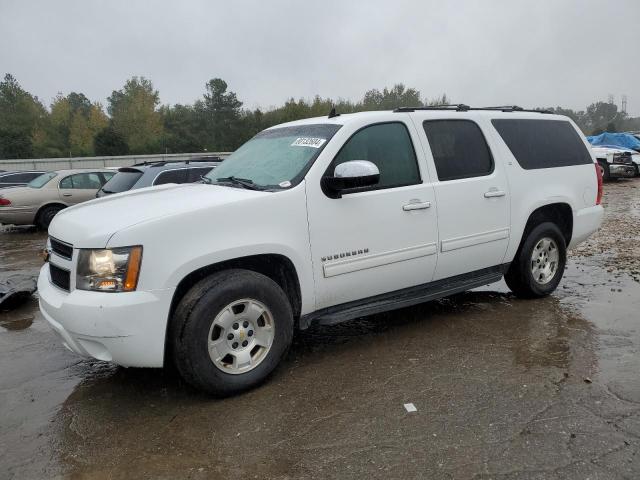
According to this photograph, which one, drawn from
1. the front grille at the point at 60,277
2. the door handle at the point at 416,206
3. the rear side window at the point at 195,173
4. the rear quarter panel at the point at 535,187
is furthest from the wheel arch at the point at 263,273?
the rear side window at the point at 195,173

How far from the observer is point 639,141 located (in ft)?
78.6

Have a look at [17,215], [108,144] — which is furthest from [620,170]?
[108,144]

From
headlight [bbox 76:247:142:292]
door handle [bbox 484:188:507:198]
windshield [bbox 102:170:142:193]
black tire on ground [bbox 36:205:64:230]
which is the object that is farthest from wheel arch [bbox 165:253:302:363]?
black tire on ground [bbox 36:205:64:230]

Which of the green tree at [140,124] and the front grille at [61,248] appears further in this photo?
the green tree at [140,124]

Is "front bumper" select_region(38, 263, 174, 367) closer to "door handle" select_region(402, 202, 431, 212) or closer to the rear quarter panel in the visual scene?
"door handle" select_region(402, 202, 431, 212)

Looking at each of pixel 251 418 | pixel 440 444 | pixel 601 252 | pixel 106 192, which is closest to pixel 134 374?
pixel 251 418

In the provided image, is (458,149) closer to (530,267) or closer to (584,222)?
(530,267)

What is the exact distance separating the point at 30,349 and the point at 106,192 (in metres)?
4.64

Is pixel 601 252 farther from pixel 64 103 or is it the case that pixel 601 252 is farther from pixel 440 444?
pixel 64 103

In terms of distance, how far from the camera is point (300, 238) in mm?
3609

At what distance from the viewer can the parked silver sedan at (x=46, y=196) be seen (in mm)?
12012

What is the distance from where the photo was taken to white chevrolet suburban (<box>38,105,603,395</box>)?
314 cm

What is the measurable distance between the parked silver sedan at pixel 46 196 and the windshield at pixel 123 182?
4195 mm

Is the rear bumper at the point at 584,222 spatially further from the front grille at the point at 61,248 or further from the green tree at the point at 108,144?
the green tree at the point at 108,144
